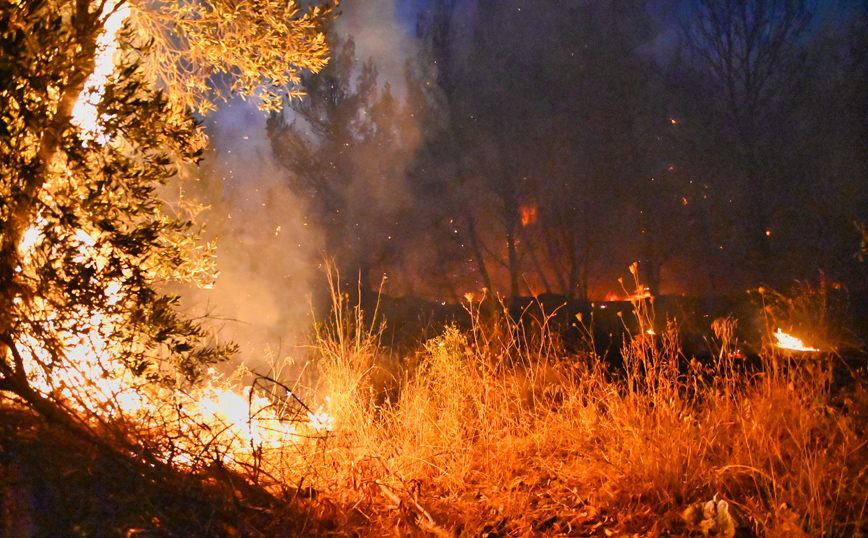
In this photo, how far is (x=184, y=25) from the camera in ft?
13.2

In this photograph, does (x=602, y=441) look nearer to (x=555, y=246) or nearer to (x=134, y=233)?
(x=134, y=233)

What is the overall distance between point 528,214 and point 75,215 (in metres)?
14.9

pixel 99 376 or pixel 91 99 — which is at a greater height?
pixel 91 99

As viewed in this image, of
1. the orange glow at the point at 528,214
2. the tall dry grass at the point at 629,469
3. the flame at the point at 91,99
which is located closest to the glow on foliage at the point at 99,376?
the flame at the point at 91,99

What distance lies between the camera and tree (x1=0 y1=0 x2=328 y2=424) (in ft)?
8.18

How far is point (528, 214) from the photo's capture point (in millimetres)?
16828

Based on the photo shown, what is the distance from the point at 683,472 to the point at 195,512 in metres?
2.45

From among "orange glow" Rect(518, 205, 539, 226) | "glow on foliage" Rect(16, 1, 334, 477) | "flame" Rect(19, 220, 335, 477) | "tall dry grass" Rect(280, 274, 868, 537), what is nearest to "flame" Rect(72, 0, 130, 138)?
"glow on foliage" Rect(16, 1, 334, 477)

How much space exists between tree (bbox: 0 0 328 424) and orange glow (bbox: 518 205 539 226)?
Result: 13.9 m

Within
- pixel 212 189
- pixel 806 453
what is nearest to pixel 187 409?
pixel 806 453

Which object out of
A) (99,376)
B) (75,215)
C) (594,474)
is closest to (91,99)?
(75,215)

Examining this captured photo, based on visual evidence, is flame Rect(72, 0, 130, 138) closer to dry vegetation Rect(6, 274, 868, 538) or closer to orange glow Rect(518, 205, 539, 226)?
dry vegetation Rect(6, 274, 868, 538)

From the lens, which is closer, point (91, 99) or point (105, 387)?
point (91, 99)

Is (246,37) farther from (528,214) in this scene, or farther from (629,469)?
(528,214)
